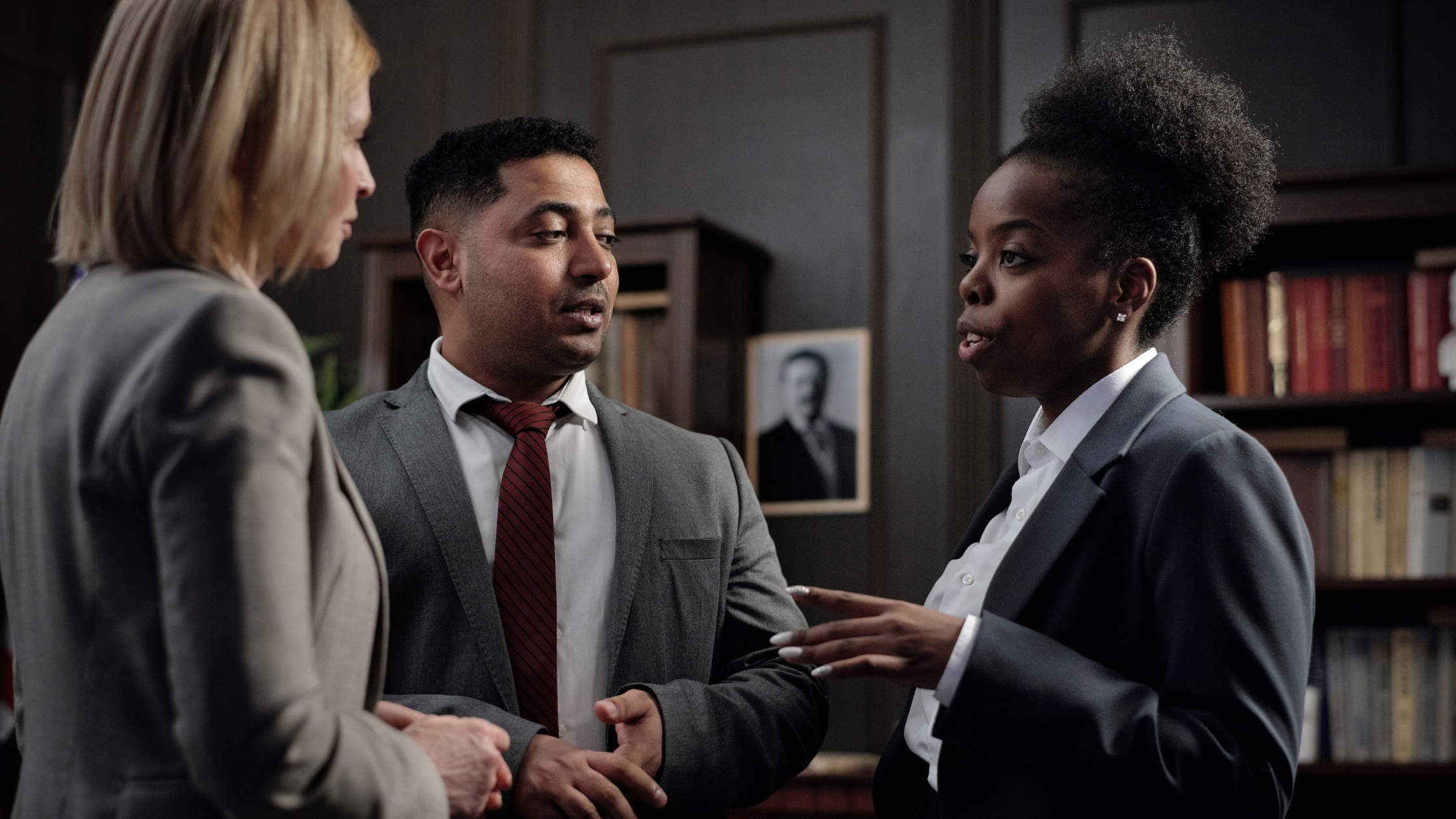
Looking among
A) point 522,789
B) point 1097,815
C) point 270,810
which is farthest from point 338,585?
point 1097,815

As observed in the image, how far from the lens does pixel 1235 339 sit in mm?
3025

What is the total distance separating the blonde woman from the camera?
90cm

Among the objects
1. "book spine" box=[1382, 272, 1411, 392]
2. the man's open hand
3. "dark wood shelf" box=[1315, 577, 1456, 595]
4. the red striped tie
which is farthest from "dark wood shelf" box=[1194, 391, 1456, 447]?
the man's open hand

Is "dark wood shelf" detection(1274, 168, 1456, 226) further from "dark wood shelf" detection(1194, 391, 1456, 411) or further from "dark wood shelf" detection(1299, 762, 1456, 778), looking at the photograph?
"dark wood shelf" detection(1299, 762, 1456, 778)

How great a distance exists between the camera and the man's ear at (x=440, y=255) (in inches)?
80.2

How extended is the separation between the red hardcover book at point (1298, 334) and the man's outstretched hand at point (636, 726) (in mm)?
2005

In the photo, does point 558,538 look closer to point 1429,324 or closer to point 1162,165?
point 1162,165

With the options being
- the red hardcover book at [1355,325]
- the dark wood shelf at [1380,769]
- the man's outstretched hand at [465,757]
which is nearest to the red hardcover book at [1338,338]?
the red hardcover book at [1355,325]

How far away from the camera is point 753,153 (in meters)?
3.58

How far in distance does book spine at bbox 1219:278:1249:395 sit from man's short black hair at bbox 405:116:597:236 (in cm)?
169

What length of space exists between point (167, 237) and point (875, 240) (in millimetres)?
2594

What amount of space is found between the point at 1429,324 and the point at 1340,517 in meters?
0.48

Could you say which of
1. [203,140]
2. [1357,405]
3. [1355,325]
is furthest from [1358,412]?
[203,140]

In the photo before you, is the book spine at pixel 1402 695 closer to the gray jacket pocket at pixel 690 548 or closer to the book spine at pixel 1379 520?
the book spine at pixel 1379 520
